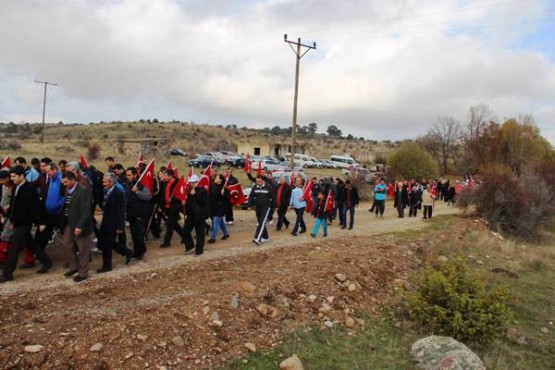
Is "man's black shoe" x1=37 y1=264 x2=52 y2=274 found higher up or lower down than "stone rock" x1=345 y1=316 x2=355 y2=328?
higher up

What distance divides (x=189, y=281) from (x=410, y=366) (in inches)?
148

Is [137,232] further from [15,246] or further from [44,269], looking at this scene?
[15,246]

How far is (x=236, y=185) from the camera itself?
13.9m

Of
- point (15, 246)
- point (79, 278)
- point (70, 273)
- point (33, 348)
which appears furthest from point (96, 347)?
point (15, 246)

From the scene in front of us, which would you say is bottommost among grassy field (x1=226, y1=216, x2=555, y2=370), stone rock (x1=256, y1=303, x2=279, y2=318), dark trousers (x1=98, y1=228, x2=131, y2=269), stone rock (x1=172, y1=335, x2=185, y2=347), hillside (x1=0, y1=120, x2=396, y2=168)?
grassy field (x1=226, y1=216, x2=555, y2=370)

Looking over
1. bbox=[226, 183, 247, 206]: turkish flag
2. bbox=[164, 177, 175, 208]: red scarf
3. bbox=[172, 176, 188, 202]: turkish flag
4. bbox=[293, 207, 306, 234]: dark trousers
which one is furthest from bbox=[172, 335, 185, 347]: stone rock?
bbox=[293, 207, 306, 234]: dark trousers

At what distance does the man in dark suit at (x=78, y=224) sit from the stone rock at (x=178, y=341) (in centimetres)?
288

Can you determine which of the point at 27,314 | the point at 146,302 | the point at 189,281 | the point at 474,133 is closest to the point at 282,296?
the point at 189,281

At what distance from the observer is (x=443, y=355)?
267 inches

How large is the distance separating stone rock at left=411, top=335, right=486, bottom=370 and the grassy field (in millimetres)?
201

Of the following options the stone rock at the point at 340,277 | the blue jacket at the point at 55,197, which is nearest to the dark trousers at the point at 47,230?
the blue jacket at the point at 55,197

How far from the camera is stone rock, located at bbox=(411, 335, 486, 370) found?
6621 millimetres

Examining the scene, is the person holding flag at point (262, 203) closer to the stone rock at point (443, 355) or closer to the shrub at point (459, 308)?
the shrub at point (459, 308)

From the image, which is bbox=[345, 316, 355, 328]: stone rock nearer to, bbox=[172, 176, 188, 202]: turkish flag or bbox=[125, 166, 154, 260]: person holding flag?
bbox=[125, 166, 154, 260]: person holding flag
